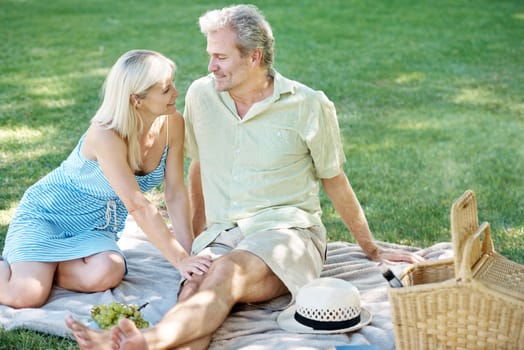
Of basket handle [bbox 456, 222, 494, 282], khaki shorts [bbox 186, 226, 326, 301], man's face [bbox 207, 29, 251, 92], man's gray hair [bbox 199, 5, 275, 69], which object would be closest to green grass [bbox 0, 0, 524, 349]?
khaki shorts [bbox 186, 226, 326, 301]

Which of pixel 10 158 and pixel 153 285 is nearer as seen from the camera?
pixel 153 285

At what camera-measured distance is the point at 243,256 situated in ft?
12.1

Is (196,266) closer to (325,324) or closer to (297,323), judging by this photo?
(297,323)

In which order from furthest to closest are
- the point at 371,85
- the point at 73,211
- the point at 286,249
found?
1. the point at 371,85
2. the point at 73,211
3. the point at 286,249

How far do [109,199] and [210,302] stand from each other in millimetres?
1001

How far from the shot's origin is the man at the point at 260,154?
3.92 meters

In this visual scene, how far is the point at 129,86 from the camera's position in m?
3.90

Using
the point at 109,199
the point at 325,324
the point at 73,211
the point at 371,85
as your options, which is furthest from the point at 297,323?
the point at 371,85

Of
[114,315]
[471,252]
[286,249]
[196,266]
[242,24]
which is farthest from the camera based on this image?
[242,24]

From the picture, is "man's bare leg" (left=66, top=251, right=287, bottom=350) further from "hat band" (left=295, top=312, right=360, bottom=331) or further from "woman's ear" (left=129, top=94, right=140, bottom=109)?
"woman's ear" (left=129, top=94, right=140, bottom=109)

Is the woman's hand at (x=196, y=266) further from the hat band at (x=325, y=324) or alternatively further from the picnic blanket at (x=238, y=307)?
the hat band at (x=325, y=324)

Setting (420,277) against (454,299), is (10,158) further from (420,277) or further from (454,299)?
(454,299)

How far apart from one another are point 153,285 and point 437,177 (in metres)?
2.67

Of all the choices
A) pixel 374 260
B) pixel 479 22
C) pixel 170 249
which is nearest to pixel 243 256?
pixel 170 249
